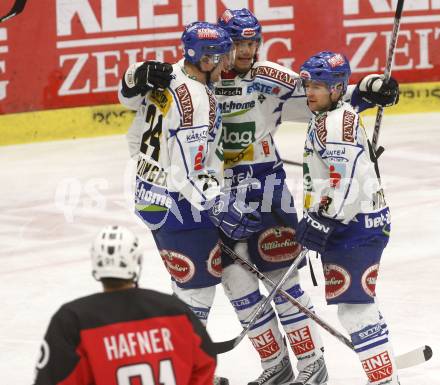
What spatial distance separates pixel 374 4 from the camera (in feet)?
34.8

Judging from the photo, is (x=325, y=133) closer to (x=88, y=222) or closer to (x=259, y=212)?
(x=259, y=212)

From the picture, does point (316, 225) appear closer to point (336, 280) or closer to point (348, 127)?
point (336, 280)

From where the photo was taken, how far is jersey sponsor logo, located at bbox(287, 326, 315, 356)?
544cm

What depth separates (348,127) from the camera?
4809 mm

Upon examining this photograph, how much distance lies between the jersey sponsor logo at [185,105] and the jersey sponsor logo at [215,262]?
1.83 ft

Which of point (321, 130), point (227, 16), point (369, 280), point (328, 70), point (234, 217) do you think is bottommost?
point (369, 280)

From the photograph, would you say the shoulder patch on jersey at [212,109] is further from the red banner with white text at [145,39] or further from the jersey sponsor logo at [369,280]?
the red banner with white text at [145,39]

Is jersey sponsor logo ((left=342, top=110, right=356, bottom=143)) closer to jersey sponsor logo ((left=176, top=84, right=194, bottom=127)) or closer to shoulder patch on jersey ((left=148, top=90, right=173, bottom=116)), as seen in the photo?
jersey sponsor logo ((left=176, top=84, right=194, bottom=127))

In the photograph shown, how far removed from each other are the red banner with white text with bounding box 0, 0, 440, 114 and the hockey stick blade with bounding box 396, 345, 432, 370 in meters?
5.12

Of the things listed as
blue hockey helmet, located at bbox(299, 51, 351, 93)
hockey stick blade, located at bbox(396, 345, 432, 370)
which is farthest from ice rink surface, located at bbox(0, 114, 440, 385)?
blue hockey helmet, located at bbox(299, 51, 351, 93)

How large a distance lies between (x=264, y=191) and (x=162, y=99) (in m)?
0.67

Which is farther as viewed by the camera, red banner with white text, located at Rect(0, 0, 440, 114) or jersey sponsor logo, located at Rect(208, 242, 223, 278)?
red banner with white text, located at Rect(0, 0, 440, 114)

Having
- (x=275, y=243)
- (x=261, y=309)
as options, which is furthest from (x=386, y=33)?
(x=261, y=309)

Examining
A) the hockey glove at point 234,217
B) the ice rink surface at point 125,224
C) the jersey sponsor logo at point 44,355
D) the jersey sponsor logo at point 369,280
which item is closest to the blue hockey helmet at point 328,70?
the hockey glove at point 234,217
